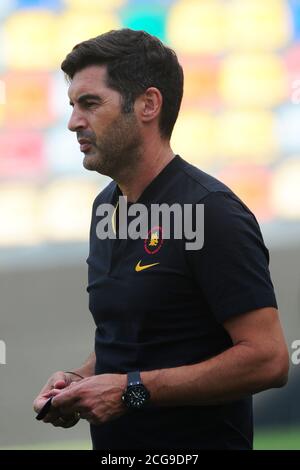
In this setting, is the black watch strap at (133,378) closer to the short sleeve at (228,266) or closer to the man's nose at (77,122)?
the short sleeve at (228,266)

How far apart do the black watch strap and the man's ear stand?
0.54 m

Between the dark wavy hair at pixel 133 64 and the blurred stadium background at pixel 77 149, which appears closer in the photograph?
the dark wavy hair at pixel 133 64

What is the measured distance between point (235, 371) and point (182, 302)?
0.17 metres

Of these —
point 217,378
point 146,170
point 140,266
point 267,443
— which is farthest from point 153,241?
point 267,443

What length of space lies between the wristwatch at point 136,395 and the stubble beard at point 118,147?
473 mm

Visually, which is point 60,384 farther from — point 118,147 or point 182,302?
point 118,147

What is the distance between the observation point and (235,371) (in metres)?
1.71

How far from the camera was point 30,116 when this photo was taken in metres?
3.45

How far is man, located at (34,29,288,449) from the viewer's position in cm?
171

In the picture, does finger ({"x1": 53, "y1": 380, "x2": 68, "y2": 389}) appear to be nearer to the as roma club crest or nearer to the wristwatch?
the wristwatch

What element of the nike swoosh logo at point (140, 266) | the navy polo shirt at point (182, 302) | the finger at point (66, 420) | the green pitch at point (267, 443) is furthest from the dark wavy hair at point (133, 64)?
the green pitch at point (267, 443)

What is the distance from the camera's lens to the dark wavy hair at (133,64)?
191 centimetres

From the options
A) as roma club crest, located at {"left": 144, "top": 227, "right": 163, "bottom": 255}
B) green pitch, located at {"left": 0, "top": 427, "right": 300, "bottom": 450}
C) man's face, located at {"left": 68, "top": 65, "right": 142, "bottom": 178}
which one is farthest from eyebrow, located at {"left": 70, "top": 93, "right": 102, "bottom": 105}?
green pitch, located at {"left": 0, "top": 427, "right": 300, "bottom": 450}
